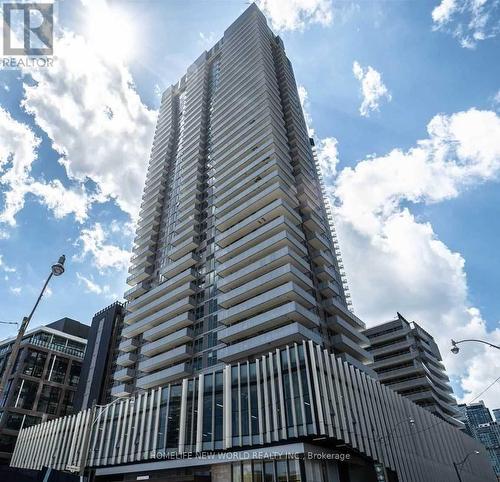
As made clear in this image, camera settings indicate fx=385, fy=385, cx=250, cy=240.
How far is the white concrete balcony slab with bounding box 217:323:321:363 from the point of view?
1790 inches

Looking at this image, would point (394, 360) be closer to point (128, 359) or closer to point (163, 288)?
point (163, 288)

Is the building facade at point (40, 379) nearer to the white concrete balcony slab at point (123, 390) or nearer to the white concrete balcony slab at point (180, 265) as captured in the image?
the white concrete balcony slab at point (123, 390)

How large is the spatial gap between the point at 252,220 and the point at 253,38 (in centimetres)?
5337

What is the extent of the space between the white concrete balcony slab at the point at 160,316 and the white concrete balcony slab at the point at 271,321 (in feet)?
37.6

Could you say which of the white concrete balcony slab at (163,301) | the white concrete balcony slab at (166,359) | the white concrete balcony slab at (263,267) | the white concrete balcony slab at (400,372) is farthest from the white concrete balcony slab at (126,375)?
the white concrete balcony slab at (400,372)

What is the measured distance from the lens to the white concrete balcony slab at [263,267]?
5250 cm

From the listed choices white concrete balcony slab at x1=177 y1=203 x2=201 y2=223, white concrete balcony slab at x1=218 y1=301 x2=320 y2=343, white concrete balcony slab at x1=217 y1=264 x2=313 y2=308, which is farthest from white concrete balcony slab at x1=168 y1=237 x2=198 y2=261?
white concrete balcony slab at x1=218 y1=301 x2=320 y2=343

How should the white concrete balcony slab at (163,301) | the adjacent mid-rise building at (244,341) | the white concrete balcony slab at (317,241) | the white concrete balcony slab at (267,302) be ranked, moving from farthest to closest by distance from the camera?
1. the white concrete balcony slab at (163,301)
2. the white concrete balcony slab at (317,241)
3. the white concrete balcony slab at (267,302)
4. the adjacent mid-rise building at (244,341)

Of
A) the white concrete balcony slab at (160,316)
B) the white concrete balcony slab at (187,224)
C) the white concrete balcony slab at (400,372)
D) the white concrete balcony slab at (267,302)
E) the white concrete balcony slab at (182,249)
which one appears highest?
the white concrete balcony slab at (187,224)

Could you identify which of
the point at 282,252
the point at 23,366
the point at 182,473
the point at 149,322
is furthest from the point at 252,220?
the point at 23,366

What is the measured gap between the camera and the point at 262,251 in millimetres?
55750

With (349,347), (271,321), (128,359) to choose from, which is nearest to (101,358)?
(128,359)

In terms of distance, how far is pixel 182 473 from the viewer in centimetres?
4112

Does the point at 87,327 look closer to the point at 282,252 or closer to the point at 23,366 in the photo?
the point at 23,366
